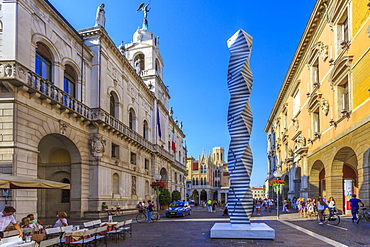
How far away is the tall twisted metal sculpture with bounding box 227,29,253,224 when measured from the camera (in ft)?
40.0

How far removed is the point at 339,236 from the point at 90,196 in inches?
640

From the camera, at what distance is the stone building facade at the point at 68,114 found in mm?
15367

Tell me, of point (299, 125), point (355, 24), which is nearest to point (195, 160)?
point (299, 125)

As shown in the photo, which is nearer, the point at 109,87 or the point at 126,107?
the point at 109,87

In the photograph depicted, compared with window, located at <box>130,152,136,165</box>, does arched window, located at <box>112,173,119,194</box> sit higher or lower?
lower

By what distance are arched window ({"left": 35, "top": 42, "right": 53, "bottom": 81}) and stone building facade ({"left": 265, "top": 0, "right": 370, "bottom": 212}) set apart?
17.3m

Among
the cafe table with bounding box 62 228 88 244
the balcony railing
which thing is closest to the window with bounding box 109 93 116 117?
the balcony railing

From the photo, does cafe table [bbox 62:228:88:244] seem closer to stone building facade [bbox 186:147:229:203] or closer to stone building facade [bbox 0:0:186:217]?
stone building facade [bbox 0:0:186:217]

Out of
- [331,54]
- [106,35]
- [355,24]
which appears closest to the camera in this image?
[355,24]

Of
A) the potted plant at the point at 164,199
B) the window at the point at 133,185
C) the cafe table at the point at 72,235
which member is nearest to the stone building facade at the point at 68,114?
the window at the point at 133,185

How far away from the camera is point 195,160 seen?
104250 mm

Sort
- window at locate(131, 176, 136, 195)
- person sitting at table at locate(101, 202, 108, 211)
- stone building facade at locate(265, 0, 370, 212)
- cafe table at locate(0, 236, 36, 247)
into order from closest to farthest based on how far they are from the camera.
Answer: cafe table at locate(0, 236, 36, 247)
stone building facade at locate(265, 0, 370, 212)
person sitting at table at locate(101, 202, 108, 211)
window at locate(131, 176, 136, 195)

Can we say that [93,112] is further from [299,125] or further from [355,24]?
[299,125]

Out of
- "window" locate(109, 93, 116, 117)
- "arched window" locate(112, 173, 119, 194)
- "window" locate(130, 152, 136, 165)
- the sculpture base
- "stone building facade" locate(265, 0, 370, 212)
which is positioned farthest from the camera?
"window" locate(130, 152, 136, 165)
